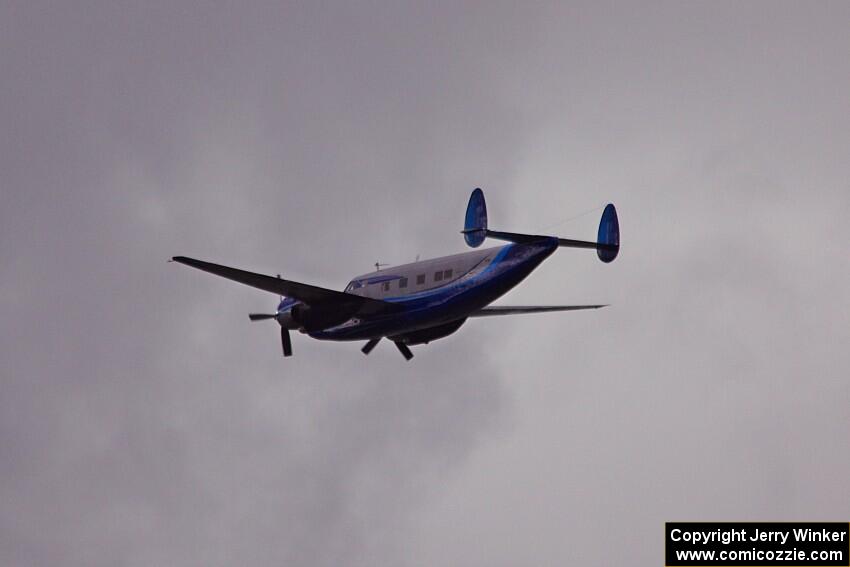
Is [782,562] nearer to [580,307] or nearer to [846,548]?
[846,548]

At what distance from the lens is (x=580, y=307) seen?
85.6 metres

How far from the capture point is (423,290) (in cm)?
7794

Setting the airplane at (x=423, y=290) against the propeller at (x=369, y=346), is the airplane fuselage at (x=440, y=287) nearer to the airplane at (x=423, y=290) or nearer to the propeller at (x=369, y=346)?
the airplane at (x=423, y=290)

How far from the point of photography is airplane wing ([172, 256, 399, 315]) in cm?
7438

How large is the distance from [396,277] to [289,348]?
8.37 meters

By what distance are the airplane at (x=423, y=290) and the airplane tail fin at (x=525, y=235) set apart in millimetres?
47

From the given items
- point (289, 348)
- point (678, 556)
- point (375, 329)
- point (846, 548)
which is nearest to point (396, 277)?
point (375, 329)

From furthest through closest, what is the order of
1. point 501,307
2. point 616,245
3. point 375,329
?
point 501,307
point 375,329
point 616,245

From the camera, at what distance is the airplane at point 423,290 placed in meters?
73.6

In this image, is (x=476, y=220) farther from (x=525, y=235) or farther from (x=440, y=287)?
(x=440, y=287)

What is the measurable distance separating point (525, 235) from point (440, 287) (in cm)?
664

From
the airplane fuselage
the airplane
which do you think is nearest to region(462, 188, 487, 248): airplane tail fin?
the airplane

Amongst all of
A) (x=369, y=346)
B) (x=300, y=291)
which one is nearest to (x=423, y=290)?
(x=300, y=291)

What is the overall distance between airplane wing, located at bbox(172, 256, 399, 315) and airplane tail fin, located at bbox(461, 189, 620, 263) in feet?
26.9
